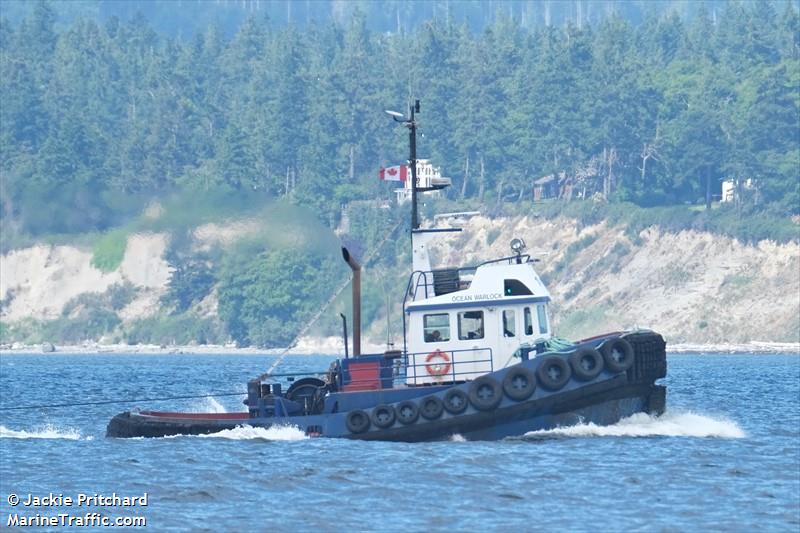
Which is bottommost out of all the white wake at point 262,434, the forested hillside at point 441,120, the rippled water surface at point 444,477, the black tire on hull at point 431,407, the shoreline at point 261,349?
the rippled water surface at point 444,477

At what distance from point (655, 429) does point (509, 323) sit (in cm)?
416

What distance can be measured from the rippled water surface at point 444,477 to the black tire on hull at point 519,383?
1.07m

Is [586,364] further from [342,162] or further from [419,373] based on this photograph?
[342,162]

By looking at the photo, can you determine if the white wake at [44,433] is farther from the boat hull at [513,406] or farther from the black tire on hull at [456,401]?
the black tire on hull at [456,401]

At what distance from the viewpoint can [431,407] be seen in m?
41.0

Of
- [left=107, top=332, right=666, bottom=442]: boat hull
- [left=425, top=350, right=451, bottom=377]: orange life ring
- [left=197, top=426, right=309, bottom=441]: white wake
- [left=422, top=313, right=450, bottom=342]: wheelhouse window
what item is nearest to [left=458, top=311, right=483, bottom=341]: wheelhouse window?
[left=422, top=313, right=450, bottom=342]: wheelhouse window

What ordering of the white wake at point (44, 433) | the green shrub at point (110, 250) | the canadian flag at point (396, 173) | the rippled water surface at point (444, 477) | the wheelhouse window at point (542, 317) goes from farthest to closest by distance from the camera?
the green shrub at point (110, 250)
the white wake at point (44, 433)
the canadian flag at point (396, 173)
the wheelhouse window at point (542, 317)
the rippled water surface at point (444, 477)

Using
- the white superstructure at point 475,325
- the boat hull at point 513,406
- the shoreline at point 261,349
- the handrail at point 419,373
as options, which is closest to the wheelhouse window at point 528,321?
the white superstructure at point 475,325

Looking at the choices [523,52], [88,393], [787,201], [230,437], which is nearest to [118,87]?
[523,52]

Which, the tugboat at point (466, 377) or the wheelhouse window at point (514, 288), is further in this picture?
the wheelhouse window at point (514, 288)

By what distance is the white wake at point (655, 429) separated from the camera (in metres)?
41.6

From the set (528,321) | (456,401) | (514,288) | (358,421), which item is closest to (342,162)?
(528,321)

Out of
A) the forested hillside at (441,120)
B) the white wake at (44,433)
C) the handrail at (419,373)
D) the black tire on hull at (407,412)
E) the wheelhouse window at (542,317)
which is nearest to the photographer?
the black tire on hull at (407,412)

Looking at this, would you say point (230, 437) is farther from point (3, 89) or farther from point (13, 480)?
point (3, 89)
